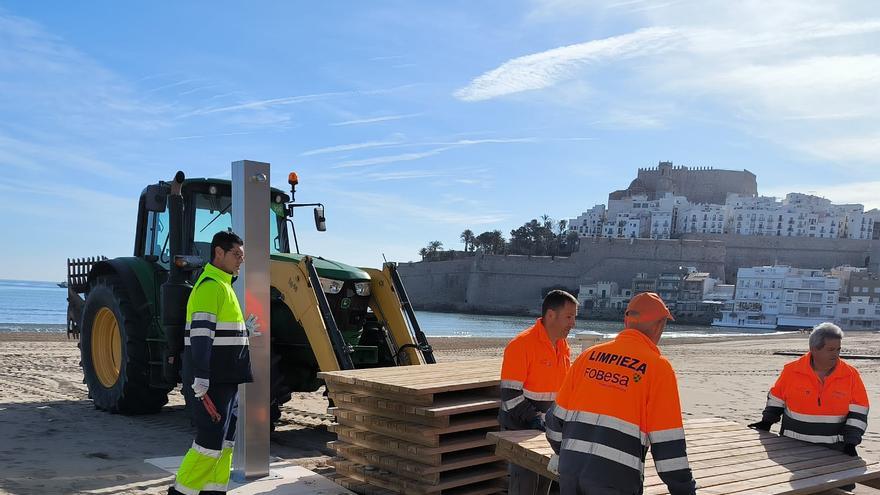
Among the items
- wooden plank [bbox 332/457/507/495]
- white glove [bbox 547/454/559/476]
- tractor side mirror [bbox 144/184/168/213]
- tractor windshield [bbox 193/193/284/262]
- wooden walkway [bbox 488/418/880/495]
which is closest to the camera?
white glove [bbox 547/454/559/476]

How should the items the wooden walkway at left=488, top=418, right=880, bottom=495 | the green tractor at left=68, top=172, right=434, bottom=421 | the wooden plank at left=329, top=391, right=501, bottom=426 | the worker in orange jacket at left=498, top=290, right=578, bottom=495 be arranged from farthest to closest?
the green tractor at left=68, top=172, right=434, bottom=421, the wooden plank at left=329, top=391, right=501, bottom=426, the worker in orange jacket at left=498, top=290, right=578, bottom=495, the wooden walkway at left=488, top=418, right=880, bottom=495

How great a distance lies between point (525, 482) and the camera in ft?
12.9

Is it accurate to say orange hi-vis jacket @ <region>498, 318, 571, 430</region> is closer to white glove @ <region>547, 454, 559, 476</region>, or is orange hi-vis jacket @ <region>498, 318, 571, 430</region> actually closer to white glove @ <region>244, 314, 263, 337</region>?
white glove @ <region>547, 454, 559, 476</region>

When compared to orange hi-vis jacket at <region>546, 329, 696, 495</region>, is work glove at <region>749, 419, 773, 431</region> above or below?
below

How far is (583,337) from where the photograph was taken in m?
6.23

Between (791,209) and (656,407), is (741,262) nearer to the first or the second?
(791,209)

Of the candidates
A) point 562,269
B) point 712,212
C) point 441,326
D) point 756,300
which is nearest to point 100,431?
point 441,326

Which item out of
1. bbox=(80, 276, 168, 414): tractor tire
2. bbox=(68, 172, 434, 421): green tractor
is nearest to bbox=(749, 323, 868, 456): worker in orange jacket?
bbox=(68, 172, 434, 421): green tractor

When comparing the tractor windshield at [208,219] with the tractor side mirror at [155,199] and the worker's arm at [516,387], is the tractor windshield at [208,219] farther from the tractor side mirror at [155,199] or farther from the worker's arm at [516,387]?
the worker's arm at [516,387]

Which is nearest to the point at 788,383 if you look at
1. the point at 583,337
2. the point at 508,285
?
the point at 583,337

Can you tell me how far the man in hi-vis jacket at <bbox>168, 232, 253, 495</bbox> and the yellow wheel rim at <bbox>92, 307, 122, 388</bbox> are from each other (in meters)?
4.01

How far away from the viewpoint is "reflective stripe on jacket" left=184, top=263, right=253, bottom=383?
4.18 metres

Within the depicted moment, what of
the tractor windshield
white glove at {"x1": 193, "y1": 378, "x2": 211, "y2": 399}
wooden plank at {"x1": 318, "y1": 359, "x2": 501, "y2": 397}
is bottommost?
wooden plank at {"x1": 318, "y1": 359, "x2": 501, "y2": 397}

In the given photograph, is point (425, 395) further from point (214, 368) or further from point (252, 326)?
point (252, 326)
